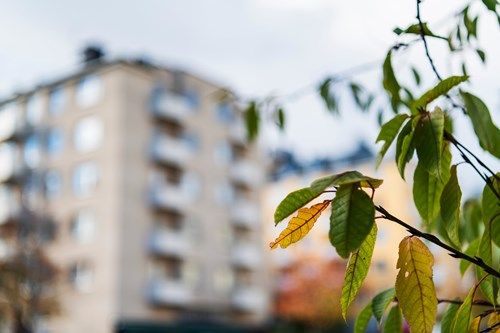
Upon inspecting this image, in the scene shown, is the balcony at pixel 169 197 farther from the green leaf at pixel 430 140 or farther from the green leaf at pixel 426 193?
the green leaf at pixel 430 140

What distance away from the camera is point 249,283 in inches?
1421

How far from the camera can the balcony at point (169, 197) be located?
105 ft

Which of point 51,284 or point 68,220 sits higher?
point 68,220

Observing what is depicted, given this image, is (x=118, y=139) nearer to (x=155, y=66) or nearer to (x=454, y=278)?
(x=155, y=66)

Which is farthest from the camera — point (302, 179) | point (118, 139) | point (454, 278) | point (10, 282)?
point (302, 179)

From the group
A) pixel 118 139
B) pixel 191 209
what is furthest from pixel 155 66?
pixel 191 209

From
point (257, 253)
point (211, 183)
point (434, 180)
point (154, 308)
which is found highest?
point (211, 183)

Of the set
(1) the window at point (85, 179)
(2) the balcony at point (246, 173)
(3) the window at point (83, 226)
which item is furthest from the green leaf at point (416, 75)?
(2) the balcony at point (246, 173)

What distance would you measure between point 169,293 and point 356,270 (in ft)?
102

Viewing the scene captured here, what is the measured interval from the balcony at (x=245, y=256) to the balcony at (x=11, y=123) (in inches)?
449

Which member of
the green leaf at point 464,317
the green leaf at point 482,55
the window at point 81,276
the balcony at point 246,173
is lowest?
the green leaf at point 464,317

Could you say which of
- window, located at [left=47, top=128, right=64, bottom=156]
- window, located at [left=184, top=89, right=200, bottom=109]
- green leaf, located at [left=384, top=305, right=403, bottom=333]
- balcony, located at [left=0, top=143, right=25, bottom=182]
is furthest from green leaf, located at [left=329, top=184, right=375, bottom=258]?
window, located at [left=184, top=89, right=200, bottom=109]

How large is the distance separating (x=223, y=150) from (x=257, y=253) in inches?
212

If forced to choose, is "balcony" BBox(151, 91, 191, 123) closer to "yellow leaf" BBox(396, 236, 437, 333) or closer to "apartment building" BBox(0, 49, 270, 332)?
"apartment building" BBox(0, 49, 270, 332)
